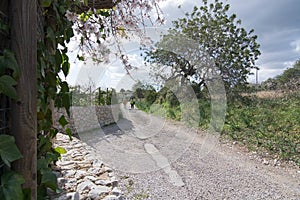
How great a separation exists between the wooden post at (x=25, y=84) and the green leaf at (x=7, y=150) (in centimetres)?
9

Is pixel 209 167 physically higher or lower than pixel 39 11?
lower

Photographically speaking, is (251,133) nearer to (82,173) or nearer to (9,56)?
(82,173)

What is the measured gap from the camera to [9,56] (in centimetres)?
61

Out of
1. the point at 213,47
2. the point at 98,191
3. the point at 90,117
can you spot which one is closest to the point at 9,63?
the point at 98,191

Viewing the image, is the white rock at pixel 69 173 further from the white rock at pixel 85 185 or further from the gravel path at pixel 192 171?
the gravel path at pixel 192 171

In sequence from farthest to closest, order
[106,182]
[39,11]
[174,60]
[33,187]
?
[174,60] → [106,182] → [39,11] → [33,187]

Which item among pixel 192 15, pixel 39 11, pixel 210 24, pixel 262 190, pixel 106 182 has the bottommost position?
pixel 262 190

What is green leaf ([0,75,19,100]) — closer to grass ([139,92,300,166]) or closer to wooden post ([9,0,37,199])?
wooden post ([9,0,37,199])

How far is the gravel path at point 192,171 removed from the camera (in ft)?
6.91

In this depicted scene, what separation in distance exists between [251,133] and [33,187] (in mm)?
4257

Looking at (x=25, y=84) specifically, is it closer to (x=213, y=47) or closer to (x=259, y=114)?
(x=259, y=114)

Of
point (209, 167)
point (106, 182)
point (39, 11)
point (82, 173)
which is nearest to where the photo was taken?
point (39, 11)

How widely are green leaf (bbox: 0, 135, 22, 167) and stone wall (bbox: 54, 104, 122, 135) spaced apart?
4283 mm

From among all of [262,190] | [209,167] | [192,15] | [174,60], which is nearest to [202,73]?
[174,60]
